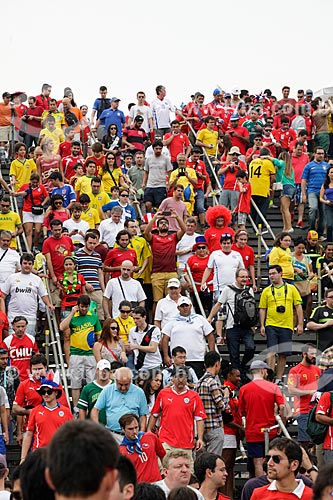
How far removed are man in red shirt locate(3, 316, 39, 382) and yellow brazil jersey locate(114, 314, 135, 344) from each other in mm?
1115

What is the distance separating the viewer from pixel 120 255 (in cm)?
1605

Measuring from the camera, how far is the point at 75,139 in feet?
76.5

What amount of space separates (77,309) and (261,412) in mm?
3020

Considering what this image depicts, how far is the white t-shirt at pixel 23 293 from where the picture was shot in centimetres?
1499

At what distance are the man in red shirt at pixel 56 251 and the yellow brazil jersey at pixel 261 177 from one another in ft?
14.9

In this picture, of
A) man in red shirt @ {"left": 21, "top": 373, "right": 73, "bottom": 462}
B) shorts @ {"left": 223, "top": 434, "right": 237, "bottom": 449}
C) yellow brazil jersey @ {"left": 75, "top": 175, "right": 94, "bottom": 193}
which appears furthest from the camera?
yellow brazil jersey @ {"left": 75, "top": 175, "right": 94, "bottom": 193}

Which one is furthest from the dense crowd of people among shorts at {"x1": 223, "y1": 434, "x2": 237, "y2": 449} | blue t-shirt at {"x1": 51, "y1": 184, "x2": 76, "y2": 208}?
blue t-shirt at {"x1": 51, "y1": 184, "x2": 76, "y2": 208}

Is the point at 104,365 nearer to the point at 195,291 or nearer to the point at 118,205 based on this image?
the point at 195,291

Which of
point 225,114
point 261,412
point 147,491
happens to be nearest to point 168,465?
point 147,491

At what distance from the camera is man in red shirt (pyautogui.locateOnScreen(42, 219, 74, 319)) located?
1588cm

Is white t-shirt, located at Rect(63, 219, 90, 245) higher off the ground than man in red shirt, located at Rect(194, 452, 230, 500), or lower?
higher

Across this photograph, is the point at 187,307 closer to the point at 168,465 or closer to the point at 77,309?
the point at 77,309

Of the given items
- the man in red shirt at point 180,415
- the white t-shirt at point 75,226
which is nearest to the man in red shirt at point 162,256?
the white t-shirt at point 75,226

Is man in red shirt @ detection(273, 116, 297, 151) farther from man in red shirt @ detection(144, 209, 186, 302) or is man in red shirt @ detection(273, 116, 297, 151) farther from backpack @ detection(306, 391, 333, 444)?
backpack @ detection(306, 391, 333, 444)
